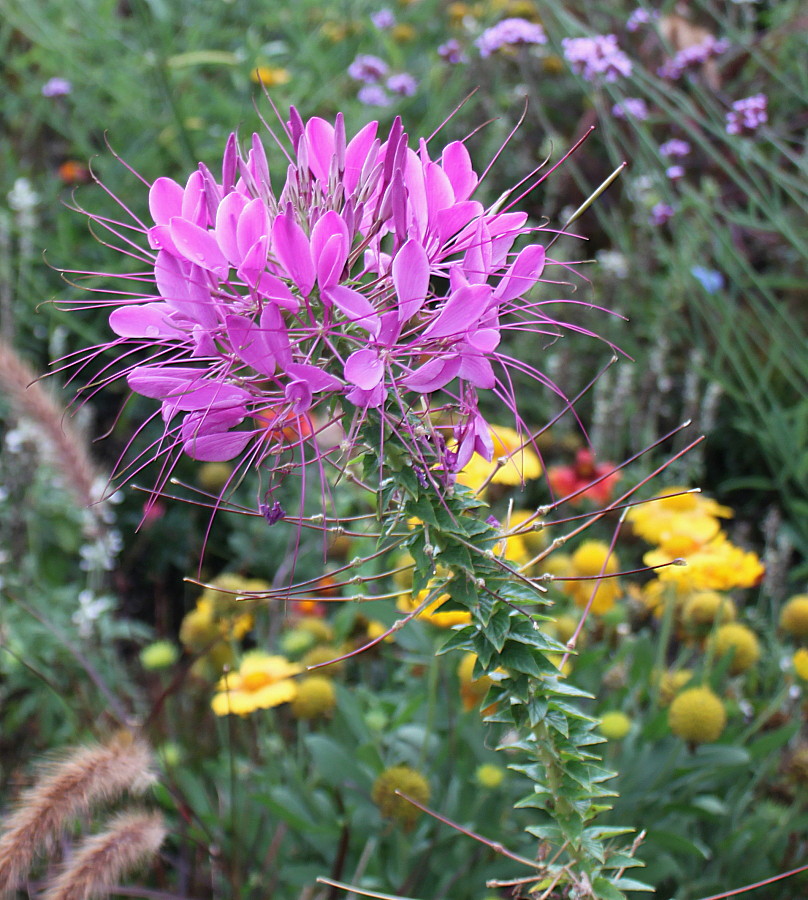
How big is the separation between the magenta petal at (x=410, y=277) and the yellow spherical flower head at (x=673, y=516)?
95 centimetres

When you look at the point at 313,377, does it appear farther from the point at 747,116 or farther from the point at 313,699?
the point at 747,116

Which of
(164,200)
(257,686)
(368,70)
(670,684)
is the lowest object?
(670,684)

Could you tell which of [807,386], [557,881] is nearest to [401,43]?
[807,386]

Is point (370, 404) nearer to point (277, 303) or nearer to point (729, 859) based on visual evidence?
point (277, 303)

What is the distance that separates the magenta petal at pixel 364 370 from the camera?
0.68 metres

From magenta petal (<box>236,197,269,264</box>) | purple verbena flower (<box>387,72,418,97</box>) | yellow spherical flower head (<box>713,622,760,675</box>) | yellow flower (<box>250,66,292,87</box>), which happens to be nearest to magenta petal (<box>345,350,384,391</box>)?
magenta petal (<box>236,197,269,264</box>)

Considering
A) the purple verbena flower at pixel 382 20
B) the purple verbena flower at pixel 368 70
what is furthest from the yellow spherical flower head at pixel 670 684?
the purple verbena flower at pixel 382 20

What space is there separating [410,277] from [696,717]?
959 millimetres

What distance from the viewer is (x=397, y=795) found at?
4.42 feet

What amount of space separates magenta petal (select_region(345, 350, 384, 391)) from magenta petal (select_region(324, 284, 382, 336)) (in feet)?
0.12

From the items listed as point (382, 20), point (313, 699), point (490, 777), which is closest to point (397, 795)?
point (490, 777)

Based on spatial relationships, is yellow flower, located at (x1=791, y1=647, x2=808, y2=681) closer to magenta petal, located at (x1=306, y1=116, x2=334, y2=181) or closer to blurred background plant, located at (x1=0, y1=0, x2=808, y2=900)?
blurred background plant, located at (x1=0, y1=0, x2=808, y2=900)

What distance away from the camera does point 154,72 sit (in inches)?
108

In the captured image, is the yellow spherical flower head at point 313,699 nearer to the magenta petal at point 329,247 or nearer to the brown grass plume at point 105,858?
the brown grass plume at point 105,858
